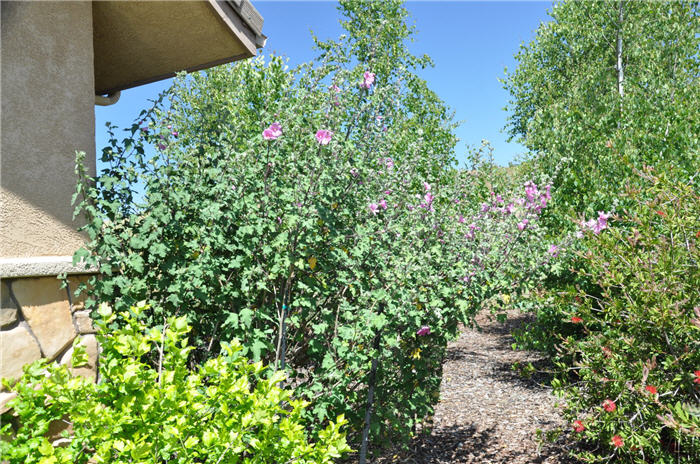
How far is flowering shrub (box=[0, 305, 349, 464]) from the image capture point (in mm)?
1936

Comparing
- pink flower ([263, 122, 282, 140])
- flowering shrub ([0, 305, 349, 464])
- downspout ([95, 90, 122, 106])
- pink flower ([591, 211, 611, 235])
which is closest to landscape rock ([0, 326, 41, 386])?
flowering shrub ([0, 305, 349, 464])

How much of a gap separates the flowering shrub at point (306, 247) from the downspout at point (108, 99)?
1.52 m

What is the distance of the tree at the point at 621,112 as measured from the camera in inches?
210

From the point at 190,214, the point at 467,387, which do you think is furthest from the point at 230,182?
the point at 467,387

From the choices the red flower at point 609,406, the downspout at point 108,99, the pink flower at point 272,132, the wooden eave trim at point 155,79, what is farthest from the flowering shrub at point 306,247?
the downspout at point 108,99

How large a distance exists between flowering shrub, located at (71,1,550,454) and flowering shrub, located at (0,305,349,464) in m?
0.57

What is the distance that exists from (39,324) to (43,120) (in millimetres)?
1135

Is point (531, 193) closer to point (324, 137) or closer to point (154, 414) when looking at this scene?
point (324, 137)

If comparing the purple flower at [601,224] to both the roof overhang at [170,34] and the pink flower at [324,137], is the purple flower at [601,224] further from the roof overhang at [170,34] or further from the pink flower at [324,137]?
the roof overhang at [170,34]

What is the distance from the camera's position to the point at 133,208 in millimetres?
2893

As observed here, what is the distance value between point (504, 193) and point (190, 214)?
3252 mm

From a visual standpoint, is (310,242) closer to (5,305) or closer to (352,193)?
(352,193)

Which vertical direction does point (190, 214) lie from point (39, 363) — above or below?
above

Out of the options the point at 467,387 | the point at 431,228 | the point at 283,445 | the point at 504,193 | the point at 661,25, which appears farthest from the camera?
the point at 661,25
